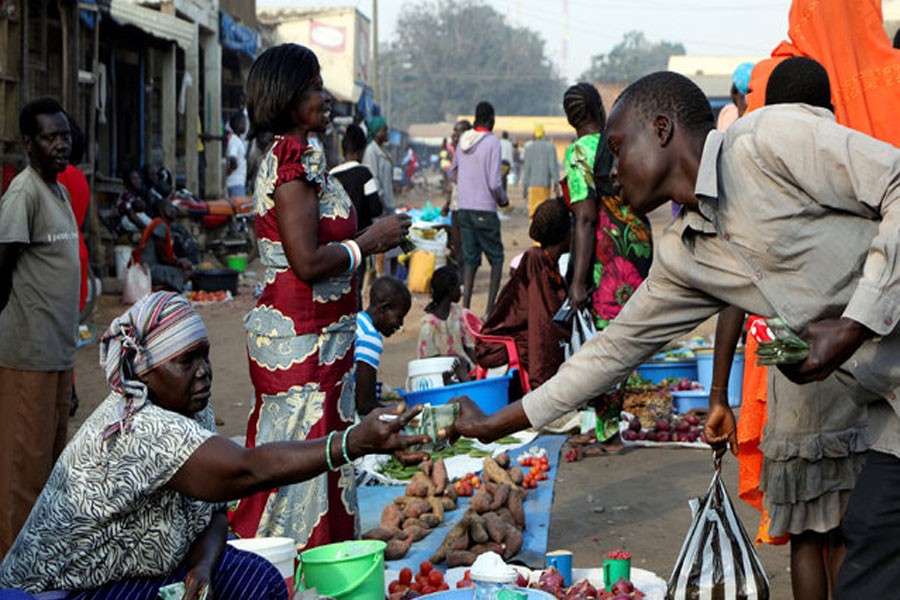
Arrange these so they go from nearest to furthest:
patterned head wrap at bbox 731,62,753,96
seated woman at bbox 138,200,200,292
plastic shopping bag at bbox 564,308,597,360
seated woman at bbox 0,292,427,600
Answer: seated woman at bbox 0,292,427,600, plastic shopping bag at bbox 564,308,597,360, patterned head wrap at bbox 731,62,753,96, seated woman at bbox 138,200,200,292

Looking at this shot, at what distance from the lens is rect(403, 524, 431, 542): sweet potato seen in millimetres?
5191

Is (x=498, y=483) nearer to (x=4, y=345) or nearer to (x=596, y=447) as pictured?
(x=596, y=447)

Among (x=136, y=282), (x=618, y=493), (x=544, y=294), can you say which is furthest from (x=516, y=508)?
(x=136, y=282)

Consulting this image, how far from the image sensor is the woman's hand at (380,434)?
2926 mm

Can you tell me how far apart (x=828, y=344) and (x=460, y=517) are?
340cm

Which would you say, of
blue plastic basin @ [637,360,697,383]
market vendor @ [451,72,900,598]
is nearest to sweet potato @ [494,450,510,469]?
blue plastic basin @ [637,360,697,383]

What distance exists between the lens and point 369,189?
9039mm

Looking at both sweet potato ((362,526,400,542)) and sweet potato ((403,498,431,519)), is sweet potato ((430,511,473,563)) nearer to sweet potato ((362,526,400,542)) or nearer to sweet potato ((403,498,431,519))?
sweet potato ((362,526,400,542))

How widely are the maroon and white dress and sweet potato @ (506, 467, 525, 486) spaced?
1932mm

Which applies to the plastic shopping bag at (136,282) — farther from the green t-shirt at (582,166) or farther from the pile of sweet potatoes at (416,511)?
the pile of sweet potatoes at (416,511)

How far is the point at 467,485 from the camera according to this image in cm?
601

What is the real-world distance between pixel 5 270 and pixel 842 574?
3556 mm

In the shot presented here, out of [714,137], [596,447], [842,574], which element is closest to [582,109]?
[596,447]

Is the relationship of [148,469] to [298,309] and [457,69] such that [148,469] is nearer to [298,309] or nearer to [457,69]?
[298,309]
